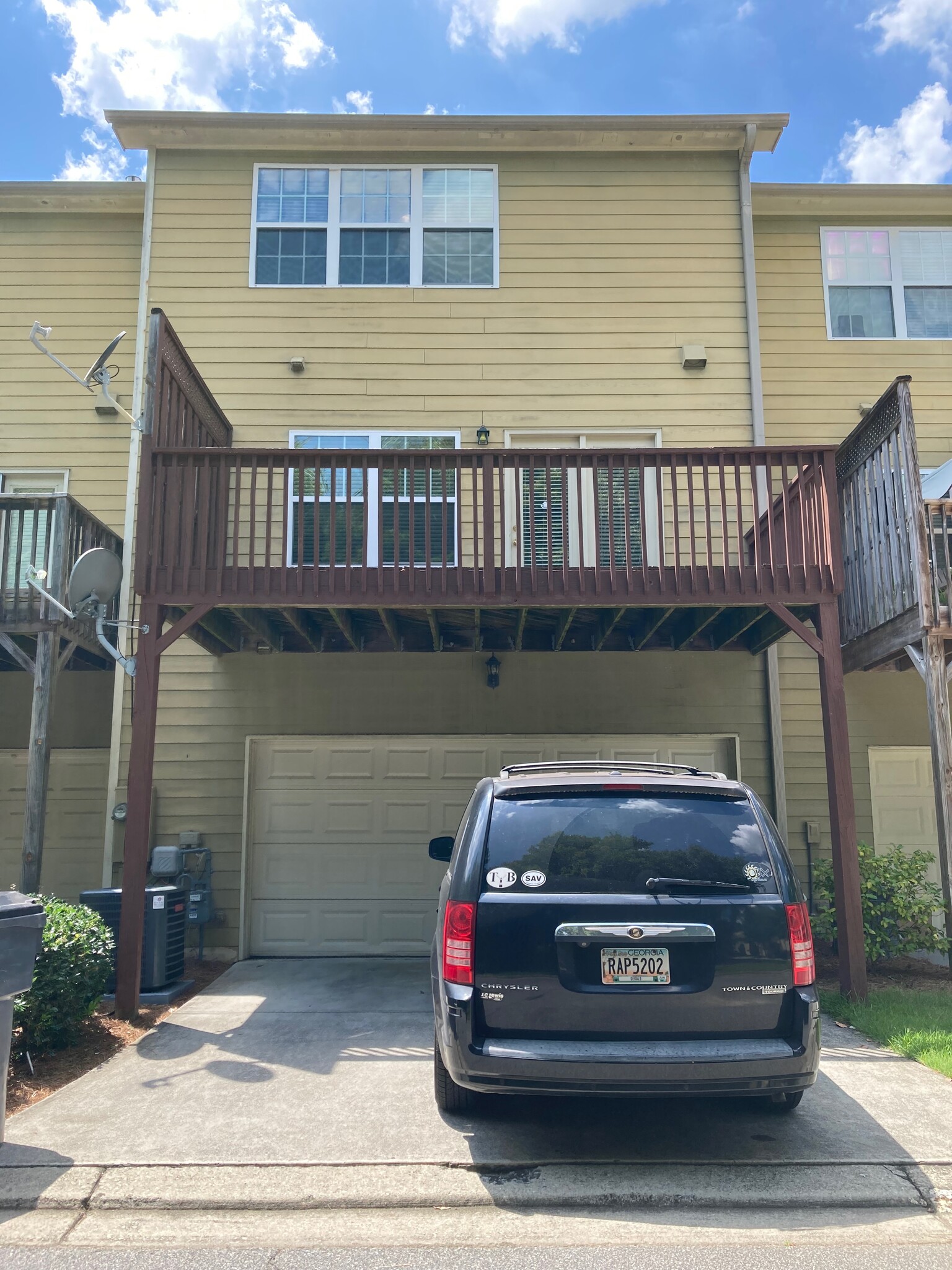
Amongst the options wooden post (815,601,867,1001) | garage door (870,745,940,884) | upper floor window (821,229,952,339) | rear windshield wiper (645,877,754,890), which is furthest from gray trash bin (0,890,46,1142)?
upper floor window (821,229,952,339)

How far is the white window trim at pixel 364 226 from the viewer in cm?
970

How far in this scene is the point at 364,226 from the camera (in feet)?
32.3

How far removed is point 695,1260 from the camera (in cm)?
310

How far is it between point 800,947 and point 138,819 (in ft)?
15.4

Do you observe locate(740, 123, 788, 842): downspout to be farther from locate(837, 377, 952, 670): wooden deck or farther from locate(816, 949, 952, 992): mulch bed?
locate(816, 949, 952, 992): mulch bed

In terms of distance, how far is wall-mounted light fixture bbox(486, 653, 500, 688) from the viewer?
888 centimetres

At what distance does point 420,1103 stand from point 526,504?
5.49m

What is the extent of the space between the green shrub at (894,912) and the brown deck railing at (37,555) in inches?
274

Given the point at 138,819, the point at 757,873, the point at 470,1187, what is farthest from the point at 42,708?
the point at 757,873

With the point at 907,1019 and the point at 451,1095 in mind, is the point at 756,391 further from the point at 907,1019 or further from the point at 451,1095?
the point at 451,1095

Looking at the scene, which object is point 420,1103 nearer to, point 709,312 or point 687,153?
point 709,312

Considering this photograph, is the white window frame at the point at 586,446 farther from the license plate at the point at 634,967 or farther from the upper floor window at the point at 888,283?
the license plate at the point at 634,967

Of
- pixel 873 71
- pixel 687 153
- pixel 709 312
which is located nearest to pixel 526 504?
pixel 709 312

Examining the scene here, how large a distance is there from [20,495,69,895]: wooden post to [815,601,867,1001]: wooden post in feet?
20.7
